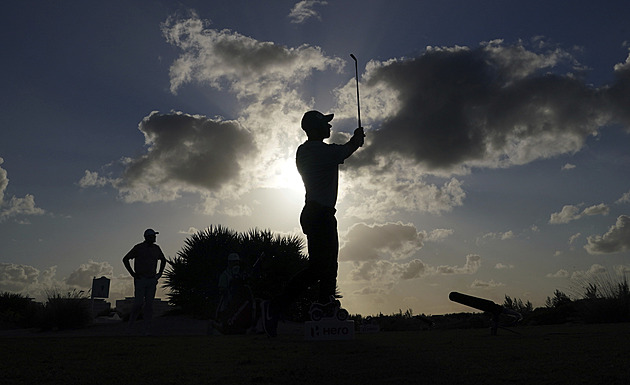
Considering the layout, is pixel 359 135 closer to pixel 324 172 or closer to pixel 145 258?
pixel 324 172

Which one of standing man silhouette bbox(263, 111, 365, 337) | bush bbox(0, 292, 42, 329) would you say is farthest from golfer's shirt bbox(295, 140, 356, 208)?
bush bbox(0, 292, 42, 329)

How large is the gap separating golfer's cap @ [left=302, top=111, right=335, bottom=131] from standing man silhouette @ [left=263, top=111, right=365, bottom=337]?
0.5 inches

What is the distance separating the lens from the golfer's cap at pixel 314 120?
629cm

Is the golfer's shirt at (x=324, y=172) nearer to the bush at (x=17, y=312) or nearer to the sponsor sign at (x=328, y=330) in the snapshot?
the sponsor sign at (x=328, y=330)

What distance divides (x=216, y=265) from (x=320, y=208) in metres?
9.54

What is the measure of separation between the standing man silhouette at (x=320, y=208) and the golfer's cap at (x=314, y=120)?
0.01 m

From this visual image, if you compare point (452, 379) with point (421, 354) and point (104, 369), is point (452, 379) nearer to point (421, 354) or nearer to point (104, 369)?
point (421, 354)

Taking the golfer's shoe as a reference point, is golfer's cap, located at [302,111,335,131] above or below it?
above

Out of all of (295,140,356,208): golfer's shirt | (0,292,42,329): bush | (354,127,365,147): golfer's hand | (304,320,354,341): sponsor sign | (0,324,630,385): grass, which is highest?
(354,127,365,147): golfer's hand

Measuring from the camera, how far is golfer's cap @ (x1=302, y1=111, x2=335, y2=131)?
6285 millimetres

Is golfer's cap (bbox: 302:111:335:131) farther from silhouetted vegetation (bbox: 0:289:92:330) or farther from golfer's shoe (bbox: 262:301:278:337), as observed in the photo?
silhouetted vegetation (bbox: 0:289:92:330)

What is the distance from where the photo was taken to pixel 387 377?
9.46 ft

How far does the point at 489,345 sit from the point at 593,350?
925mm

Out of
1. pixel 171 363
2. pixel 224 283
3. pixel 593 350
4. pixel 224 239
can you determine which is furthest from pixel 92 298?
pixel 593 350
